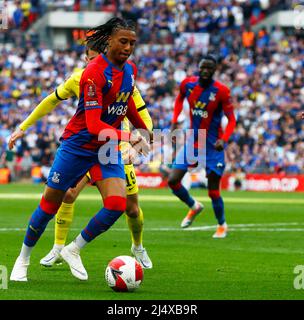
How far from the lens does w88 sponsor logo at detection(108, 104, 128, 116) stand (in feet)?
32.7

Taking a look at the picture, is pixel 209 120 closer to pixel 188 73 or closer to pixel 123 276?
pixel 123 276

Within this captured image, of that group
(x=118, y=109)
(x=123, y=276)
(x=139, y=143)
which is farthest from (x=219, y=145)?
(x=123, y=276)

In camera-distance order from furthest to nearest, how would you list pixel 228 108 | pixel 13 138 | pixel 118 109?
1. pixel 228 108
2. pixel 13 138
3. pixel 118 109

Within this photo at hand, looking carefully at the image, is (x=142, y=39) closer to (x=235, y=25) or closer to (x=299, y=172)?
(x=235, y=25)

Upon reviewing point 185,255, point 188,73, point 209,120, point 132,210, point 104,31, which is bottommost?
point 185,255

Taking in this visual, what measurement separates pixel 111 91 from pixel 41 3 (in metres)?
36.3

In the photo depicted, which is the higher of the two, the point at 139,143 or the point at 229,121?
the point at 139,143

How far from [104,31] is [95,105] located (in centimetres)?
94

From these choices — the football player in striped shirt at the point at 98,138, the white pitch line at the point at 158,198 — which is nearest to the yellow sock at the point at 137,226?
the football player in striped shirt at the point at 98,138

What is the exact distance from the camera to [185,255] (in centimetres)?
1293

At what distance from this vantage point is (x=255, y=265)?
1184 centimetres

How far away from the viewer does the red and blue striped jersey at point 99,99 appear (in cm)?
961

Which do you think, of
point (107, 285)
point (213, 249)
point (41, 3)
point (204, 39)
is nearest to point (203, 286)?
point (107, 285)

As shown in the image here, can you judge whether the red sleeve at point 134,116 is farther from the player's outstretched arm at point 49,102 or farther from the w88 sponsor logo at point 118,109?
the player's outstretched arm at point 49,102
